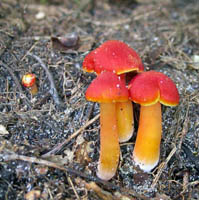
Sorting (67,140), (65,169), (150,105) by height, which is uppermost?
(150,105)

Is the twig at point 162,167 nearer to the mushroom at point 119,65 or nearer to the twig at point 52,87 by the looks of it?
the mushroom at point 119,65

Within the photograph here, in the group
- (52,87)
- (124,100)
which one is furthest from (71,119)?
(124,100)

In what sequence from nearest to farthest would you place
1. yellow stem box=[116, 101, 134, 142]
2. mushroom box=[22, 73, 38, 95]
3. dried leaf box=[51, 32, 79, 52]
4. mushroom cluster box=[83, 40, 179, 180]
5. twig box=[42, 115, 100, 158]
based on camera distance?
mushroom cluster box=[83, 40, 179, 180] → twig box=[42, 115, 100, 158] → yellow stem box=[116, 101, 134, 142] → mushroom box=[22, 73, 38, 95] → dried leaf box=[51, 32, 79, 52]

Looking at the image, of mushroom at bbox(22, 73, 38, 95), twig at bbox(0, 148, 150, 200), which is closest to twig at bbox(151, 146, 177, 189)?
twig at bbox(0, 148, 150, 200)

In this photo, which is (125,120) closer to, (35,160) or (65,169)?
(65,169)

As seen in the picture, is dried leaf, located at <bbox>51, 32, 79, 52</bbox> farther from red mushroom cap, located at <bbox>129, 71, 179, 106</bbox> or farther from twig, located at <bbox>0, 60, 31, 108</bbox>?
red mushroom cap, located at <bbox>129, 71, 179, 106</bbox>

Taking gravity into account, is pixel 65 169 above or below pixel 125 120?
below

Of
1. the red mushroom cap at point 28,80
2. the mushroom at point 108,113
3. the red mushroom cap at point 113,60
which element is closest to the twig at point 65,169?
the mushroom at point 108,113
